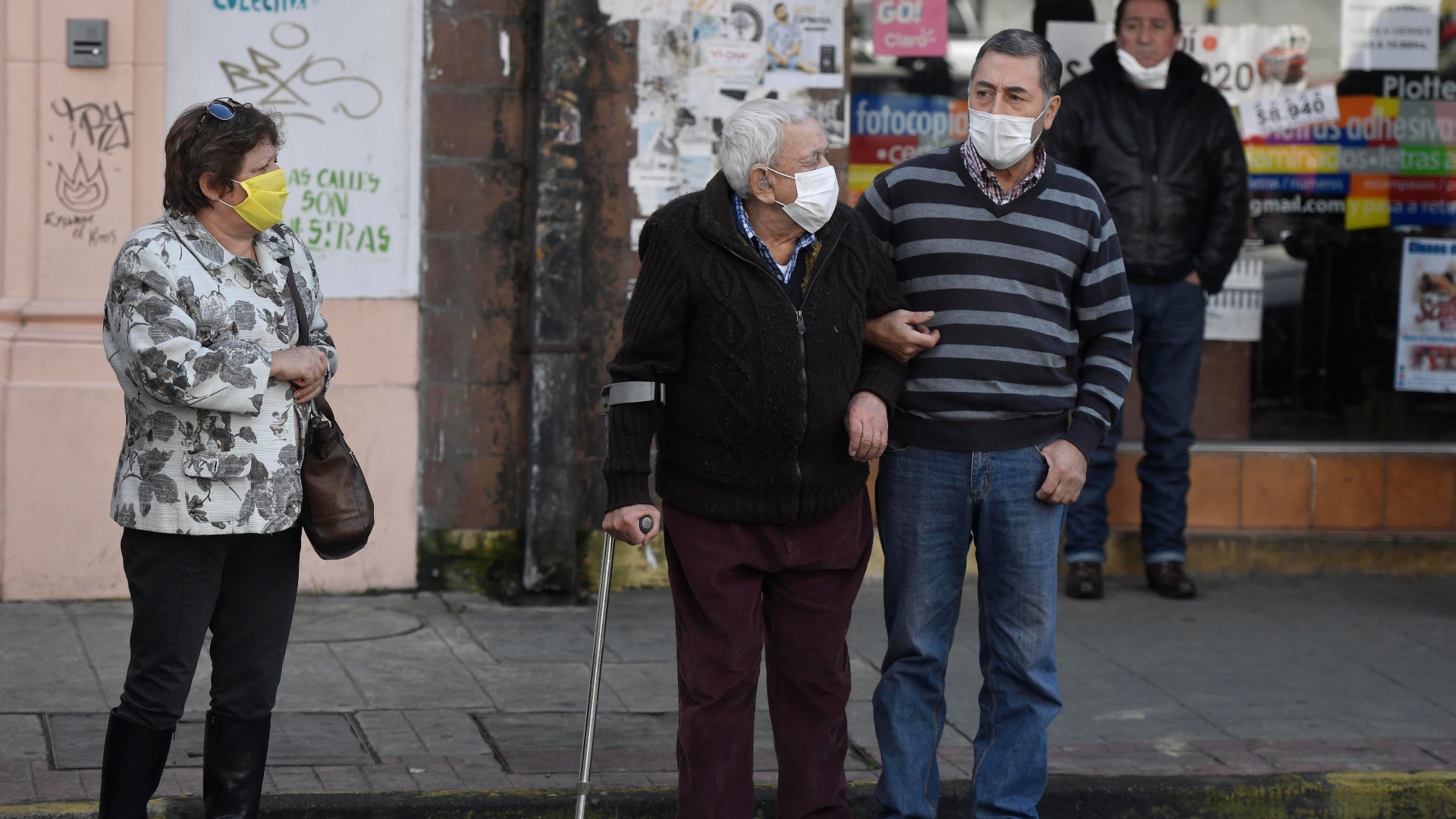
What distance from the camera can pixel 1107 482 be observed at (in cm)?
712

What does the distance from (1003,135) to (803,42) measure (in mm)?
3075

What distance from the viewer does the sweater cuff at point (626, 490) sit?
4031 mm

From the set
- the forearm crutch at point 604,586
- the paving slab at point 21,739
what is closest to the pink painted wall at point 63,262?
the paving slab at point 21,739

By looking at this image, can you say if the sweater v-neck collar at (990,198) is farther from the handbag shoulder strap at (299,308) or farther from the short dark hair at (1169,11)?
the short dark hair at (1169,11)

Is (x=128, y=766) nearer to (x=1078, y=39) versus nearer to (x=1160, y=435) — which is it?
(x=1160, y=435)

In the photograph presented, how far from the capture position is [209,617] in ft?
13.3

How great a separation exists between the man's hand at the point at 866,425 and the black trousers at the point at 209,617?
1343 millimetres

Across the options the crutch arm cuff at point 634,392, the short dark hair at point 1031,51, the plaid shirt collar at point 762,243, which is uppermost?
the short dark hair at point 1031,51

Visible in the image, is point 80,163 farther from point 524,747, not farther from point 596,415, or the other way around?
point 524,747

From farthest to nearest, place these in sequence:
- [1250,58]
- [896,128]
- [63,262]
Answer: [1250,58], [896,128], [63,262]

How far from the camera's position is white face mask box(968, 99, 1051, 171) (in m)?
4.07

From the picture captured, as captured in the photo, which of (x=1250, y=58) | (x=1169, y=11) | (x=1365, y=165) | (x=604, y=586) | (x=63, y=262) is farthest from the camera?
(x=1365, y=165)

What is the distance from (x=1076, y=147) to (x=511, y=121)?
7.30 ft

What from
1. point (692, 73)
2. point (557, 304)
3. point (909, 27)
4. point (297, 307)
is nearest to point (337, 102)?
point (557, 304)
